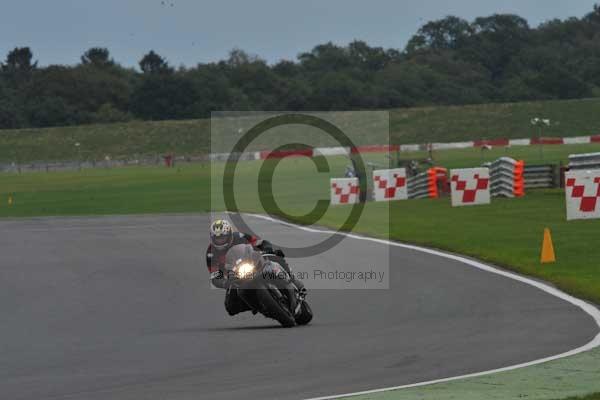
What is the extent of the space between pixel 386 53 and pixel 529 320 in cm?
14585

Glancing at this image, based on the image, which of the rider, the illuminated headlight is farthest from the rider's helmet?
the illuminated headlight

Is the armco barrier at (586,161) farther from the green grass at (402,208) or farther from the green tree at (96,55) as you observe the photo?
the green tree at (96,55)

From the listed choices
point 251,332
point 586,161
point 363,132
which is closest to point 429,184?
point 586,161

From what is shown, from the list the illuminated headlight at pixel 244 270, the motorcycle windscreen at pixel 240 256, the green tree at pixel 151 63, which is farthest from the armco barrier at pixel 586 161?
the green tree at pixel 151 63

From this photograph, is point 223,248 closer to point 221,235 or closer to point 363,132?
point 221,235

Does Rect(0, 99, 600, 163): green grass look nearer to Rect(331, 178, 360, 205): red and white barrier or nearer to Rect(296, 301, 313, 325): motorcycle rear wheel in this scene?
Rect(331, 178, 360, 205): red and white barrier

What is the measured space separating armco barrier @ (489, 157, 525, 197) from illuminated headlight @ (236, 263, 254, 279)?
22570 millimetres

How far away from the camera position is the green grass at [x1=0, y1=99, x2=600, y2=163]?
9550 cm

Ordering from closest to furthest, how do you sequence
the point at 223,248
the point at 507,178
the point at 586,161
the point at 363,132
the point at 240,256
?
the point at 240,256
the point at 223,248
the point at 586,161
the point at 507,178
the point at 363,132

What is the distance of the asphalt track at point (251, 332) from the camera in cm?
1010

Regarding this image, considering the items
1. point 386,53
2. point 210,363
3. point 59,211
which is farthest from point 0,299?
point 386,53

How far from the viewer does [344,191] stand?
38.7 meters

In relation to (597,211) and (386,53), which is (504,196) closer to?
(597,211)

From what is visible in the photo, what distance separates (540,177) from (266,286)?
24.8 m
